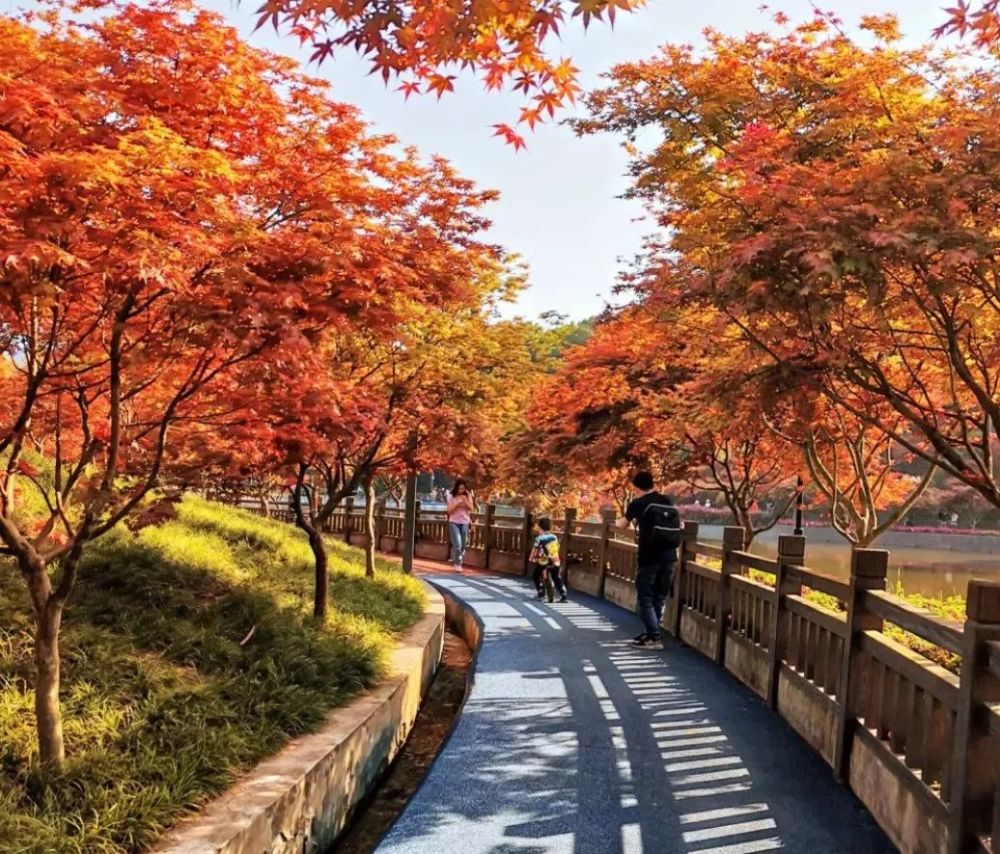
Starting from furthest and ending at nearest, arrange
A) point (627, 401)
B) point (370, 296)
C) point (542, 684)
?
1. point (627, 401)
2. point (542, 684)
3. point (370, 296)

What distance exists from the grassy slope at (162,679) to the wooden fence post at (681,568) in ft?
9.03

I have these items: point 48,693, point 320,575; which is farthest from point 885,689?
point 320,575

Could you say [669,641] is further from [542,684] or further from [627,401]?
[627,401]

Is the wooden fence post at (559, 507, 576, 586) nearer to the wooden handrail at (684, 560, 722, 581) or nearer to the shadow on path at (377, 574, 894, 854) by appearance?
the wooden handrail at (684, 560, 722, 581)

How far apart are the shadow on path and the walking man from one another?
33.5 inches

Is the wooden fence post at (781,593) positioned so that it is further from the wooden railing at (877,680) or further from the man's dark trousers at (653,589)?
the man's dark trousers at (653,589)

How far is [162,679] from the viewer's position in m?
4.73

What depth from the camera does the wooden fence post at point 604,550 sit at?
1245 cm

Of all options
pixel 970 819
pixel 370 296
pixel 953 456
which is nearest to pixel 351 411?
pixel 370 296

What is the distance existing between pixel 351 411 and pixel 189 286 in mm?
2745

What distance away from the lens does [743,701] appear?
20.0ft

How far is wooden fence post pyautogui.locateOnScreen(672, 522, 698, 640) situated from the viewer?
28.6 feet

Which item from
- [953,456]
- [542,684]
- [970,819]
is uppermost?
[953,456]

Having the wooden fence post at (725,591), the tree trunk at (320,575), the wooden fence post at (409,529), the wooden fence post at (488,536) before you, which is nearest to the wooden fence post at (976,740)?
the wooden fence post at (725,591)
